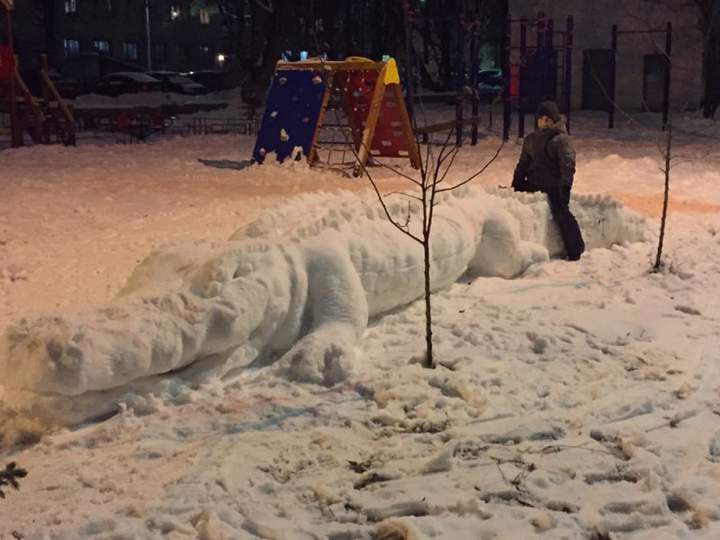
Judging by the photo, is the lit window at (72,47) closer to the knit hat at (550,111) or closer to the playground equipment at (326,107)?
the playground equipment at (326,107)

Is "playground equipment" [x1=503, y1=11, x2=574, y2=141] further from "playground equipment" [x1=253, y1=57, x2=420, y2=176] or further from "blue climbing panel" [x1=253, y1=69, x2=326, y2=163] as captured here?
"blue climbing panel" [x1=253, y1=69, x2=326, y2=163]

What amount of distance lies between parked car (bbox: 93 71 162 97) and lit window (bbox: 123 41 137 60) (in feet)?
56.4

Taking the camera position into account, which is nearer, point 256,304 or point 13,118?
point 256,304

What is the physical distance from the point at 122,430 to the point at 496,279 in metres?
3.98

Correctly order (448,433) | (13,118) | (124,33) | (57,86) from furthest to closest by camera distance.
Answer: (124,33), (57,86), (13,118), (448,433)

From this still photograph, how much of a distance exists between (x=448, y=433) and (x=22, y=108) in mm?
15258

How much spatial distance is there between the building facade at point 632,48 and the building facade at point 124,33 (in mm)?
21596

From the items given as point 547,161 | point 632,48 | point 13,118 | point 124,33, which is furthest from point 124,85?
point 547,161

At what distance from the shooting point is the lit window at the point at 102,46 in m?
50.7

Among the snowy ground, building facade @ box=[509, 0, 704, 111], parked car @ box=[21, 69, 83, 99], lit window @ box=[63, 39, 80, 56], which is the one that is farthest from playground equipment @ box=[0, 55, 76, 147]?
lit window @ box=[63, 39, 80, 56]

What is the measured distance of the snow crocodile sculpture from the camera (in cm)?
448

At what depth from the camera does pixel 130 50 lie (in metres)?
52.9

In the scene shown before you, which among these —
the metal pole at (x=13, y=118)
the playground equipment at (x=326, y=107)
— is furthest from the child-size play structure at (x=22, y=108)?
the playground equipment at (x=326, y=107)

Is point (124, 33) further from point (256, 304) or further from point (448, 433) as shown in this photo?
point (448, 433)
